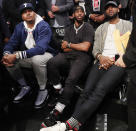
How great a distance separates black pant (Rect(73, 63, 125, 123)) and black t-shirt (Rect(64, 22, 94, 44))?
57cm

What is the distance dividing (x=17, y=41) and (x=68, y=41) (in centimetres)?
77

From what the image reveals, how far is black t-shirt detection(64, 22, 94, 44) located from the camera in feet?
9.34

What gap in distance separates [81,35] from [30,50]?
75 centimetres

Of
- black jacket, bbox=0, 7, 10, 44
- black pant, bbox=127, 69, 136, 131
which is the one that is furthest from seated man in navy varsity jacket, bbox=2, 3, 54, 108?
black pant, bbox=127, 69, 136, 131

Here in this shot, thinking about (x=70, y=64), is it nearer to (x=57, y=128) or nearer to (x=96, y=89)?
(x=96, y=89)

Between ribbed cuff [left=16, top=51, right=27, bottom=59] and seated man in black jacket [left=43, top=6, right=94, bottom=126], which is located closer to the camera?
seated man in black jacket [left=43, top=6, right=94, bottom=126]

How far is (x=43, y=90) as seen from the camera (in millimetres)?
2965

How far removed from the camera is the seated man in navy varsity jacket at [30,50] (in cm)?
281

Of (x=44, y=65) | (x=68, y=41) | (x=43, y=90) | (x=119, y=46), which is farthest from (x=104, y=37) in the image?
(x=43, y=90)

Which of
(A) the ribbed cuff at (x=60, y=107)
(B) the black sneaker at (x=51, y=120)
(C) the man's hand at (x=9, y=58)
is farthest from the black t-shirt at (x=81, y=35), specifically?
(B) the black sneaker at (x=51, y=120)

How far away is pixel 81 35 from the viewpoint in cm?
290

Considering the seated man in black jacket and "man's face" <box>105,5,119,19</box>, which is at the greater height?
"man's face" <box>105,5,119,19</box>

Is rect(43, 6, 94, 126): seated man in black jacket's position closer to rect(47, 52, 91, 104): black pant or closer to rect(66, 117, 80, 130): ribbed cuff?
rect(47, 52, 91, 104): black pant

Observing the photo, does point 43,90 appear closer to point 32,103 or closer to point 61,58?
point 32,103
